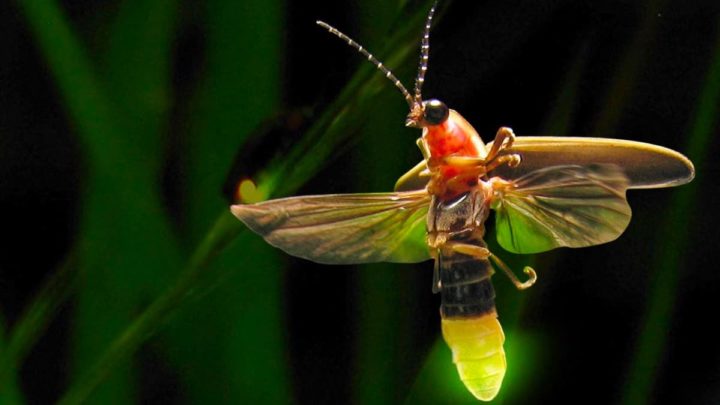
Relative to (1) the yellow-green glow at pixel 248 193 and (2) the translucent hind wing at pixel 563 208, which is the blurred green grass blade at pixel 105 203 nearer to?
(1) the yellow-green glow at pixel 248 193

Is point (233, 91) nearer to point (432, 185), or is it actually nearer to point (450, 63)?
point (450, 63)

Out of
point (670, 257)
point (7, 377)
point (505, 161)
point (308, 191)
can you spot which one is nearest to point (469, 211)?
point (505, 161)

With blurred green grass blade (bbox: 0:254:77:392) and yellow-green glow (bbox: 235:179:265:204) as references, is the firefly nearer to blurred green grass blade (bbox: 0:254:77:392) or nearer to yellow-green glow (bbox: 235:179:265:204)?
yellow-green glow (bbox: 235:179:265:204)

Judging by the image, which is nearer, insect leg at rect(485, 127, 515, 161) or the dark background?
insect leg at rect(485, 127, 515, 161)

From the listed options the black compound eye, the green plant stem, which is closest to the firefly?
the black compound eye

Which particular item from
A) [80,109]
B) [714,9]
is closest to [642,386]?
[714,9]

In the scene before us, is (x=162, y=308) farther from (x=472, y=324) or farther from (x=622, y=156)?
(x=622, y=156)
